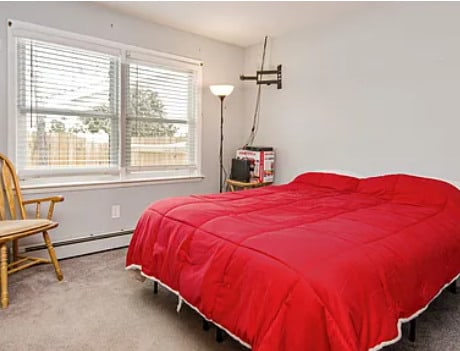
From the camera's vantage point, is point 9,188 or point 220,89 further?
point 220,89

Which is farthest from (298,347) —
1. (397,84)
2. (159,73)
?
(159,73)

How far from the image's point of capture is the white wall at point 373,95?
271 centimetres

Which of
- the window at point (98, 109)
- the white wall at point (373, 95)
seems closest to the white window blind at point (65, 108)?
the window at point (98, 109)

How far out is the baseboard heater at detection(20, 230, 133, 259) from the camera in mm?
2953

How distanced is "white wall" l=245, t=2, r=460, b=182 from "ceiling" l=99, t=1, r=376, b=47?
170 millimetres

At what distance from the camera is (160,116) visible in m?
3.69

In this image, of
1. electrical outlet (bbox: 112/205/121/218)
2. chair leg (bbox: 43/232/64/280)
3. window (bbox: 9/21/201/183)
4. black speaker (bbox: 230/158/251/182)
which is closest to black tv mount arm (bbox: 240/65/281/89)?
window (bbox: 9/21/201/183)

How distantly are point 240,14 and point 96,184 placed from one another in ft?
6.95

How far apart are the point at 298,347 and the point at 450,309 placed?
5.24 feet

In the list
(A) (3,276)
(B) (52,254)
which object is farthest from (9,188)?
(A) (3,276)

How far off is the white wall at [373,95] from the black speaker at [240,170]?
37cm

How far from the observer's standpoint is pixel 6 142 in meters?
2.75

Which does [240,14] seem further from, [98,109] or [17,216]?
[17,216]

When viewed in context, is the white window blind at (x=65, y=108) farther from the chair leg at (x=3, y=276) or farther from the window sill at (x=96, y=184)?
the chair leg at (x=3, y=276)
